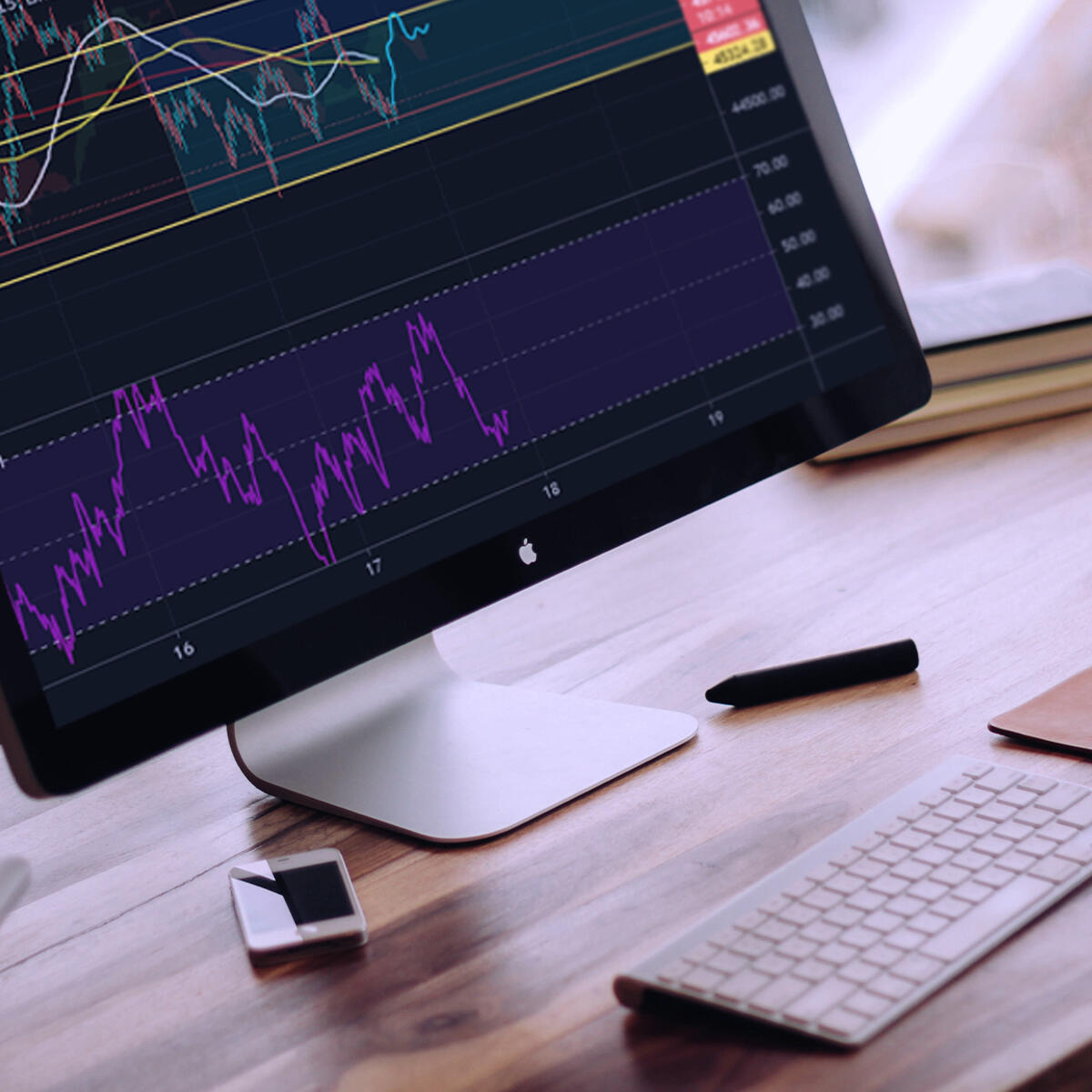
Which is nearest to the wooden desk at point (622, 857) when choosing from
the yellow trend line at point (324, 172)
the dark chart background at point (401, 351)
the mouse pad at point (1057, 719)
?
the mouse pad at point (1057, 719)

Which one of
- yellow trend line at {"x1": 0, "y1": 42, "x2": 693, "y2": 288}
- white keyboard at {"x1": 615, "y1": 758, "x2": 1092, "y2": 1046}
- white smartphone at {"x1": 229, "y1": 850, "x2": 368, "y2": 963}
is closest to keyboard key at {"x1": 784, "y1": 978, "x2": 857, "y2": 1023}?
white keyboard at {"x1": 615, "y1": 758, "x2": 1092, "y2": 1046}

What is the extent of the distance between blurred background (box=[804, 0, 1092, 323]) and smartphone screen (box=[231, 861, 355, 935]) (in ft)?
4.74

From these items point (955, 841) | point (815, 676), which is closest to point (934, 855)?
point (955, 841)

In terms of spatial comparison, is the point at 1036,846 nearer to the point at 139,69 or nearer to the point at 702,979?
the point at 702,979

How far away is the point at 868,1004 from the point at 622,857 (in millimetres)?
193

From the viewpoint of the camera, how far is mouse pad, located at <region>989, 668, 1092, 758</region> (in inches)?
28.1

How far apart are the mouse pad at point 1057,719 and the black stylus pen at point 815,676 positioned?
97 millimetres

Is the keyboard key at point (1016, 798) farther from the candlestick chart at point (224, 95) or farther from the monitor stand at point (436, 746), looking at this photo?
the candlestick chart at point (224, 95)

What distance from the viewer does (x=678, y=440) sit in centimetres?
83

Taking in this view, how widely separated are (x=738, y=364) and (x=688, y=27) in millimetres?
214

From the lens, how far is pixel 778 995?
1.77 feet

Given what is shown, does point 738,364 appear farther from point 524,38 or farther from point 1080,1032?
point 1080,1032

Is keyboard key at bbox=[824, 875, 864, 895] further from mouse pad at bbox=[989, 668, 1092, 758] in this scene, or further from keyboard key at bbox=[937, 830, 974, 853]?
mouse pad at bbox=[989, 668, 1092, 758]

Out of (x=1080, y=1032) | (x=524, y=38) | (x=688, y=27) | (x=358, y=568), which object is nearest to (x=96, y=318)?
(x=358, y=568)
